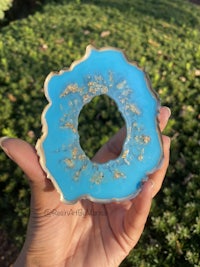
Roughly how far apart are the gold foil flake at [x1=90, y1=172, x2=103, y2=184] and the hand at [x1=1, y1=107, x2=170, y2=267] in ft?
0.69

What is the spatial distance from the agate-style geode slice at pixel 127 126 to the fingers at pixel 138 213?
3.3 inches

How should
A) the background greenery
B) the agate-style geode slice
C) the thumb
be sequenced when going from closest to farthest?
the thumb
the agate-style geode slice
the background greenery

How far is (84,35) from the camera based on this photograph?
20.8 feet

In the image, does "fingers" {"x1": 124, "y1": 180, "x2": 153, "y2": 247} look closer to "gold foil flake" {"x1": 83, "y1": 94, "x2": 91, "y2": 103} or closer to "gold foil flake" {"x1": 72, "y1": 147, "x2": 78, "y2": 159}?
"gold foil flake" {"x1": 72, "y1": 147, "x2": 78, "y2": 159}

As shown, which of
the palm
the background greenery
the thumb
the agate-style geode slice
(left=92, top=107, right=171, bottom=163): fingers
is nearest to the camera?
the thumb

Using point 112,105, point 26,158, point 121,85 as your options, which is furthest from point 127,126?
point 112,105

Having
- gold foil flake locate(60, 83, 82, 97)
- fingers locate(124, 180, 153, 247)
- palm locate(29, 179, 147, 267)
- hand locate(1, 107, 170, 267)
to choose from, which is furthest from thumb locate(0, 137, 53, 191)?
fingers locate(124, 180, 153, 247)

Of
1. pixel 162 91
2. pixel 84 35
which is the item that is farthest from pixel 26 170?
pixel 84 35

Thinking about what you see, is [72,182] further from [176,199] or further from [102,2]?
[102,2]

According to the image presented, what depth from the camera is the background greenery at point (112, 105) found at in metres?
3.37

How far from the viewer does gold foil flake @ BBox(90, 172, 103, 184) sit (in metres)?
2.47

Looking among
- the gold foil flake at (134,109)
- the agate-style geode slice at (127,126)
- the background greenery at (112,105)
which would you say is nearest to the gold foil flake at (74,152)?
the agate-style geode slice at (127,126)

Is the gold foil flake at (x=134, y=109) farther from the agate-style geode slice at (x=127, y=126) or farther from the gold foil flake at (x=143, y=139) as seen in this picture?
the gold foil flake at (x=143, y=139)

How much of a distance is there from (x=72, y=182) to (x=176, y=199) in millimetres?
1430
